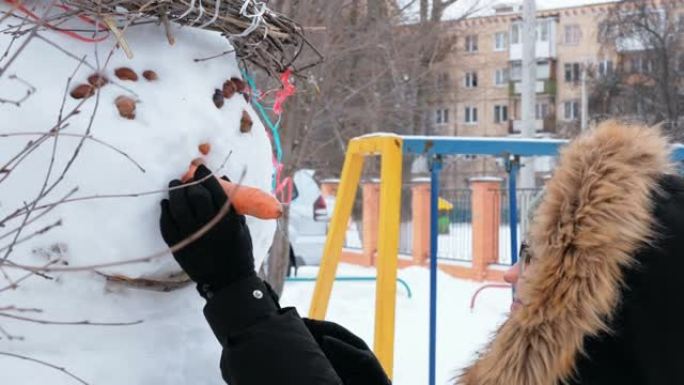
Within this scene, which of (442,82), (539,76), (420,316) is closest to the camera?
(420,316)

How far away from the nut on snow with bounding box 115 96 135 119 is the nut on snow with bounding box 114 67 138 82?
0.05 metres

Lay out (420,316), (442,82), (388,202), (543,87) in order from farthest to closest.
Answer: (543,87)
(442,82)
(420,316)
(388,202)

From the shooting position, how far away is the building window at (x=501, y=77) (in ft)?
137

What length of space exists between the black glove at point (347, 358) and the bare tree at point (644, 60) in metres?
19.6

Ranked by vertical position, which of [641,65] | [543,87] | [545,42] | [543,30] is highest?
[543,30]

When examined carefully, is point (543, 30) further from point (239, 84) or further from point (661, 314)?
point (661, 314)

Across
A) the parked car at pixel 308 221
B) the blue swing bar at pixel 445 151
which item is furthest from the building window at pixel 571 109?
the blue swing bar at pixel 445 151

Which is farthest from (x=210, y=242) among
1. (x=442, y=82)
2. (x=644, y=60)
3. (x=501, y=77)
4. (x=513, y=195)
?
(x=501, y=77)

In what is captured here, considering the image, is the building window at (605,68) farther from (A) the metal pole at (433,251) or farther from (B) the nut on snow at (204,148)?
(B) the nut on snow at (204,148)

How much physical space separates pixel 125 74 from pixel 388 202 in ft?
8.59

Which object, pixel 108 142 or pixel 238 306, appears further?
pixel 108 142

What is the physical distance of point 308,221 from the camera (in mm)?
11133

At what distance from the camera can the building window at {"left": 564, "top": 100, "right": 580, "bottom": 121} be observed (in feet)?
129

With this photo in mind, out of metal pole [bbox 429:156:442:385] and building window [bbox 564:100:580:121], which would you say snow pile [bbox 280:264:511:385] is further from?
building window [bbox 564:100:580:121]
